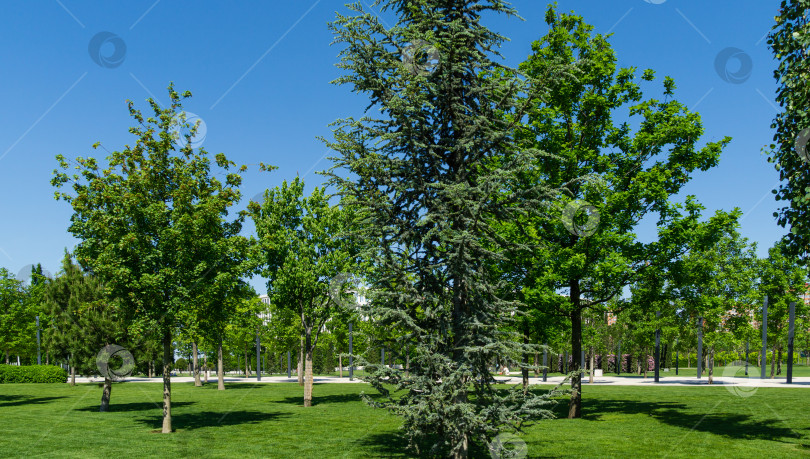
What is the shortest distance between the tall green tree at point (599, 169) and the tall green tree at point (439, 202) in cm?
671

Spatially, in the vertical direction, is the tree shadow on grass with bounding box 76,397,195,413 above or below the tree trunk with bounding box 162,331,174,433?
below

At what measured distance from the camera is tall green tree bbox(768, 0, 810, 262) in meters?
12.4

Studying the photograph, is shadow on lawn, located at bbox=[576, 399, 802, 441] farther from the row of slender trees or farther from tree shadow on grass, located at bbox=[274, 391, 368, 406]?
tree shadow on grass, located at bbox=[274, 391, 368, 406]

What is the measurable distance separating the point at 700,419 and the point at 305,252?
17.7 metres

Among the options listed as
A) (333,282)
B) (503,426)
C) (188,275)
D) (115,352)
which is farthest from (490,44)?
(115,352)

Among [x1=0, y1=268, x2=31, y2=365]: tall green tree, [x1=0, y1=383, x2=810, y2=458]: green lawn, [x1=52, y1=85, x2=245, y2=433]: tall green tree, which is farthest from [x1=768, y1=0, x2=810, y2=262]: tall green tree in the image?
[x1=0, y1=268, x2=31, y2=365]: tall green tree

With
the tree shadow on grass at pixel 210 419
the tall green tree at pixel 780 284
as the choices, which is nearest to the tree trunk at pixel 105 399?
the tree shadow on grass at pixel 210 419

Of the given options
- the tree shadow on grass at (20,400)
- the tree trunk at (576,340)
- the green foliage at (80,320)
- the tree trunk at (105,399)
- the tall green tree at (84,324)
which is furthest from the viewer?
the tree shadow on grass at (20,400)

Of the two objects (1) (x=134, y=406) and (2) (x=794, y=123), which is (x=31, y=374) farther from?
(2) (x=794, y=123)

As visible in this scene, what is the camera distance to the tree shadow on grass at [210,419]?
19.3 meters

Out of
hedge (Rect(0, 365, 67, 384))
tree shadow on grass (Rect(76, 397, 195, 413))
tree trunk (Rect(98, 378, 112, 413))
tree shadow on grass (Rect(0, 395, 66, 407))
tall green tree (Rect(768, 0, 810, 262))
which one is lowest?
hedge (Rect(0, 365, 67, 384))

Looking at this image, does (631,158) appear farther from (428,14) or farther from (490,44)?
(428,14)

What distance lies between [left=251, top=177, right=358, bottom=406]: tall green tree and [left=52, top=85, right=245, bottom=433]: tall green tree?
316 inches

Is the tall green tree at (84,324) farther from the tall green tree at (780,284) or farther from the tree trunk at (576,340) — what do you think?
the tall green tree at (780,284)
